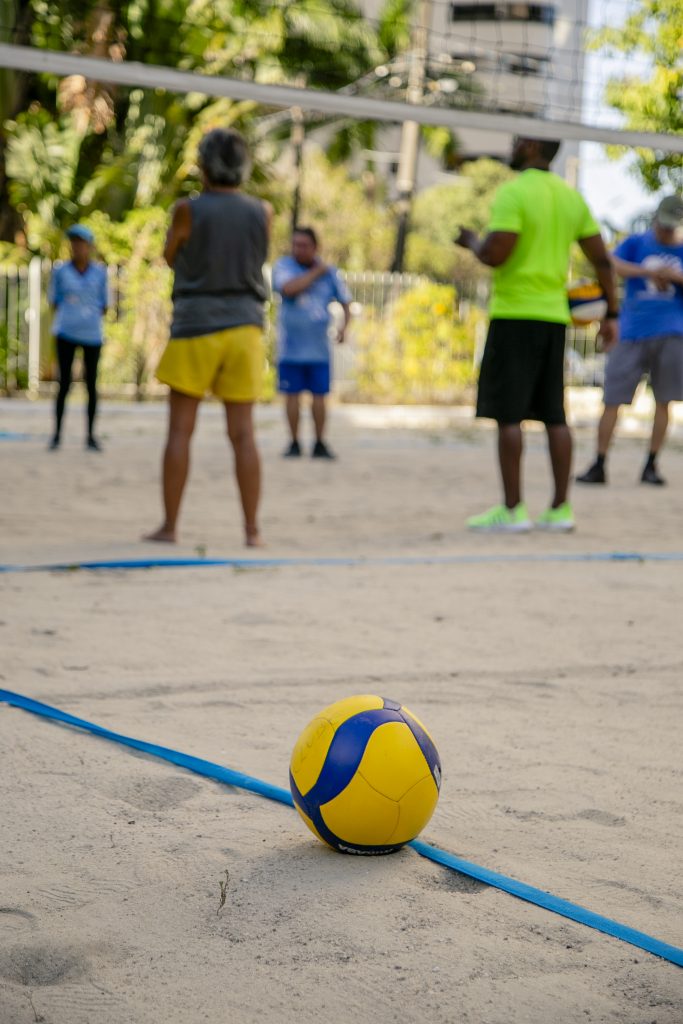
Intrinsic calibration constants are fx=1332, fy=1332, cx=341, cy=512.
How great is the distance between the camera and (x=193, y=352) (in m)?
5.76

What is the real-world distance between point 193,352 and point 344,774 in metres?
3.51

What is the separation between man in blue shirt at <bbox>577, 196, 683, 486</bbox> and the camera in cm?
862

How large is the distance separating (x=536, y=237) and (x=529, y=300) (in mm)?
309

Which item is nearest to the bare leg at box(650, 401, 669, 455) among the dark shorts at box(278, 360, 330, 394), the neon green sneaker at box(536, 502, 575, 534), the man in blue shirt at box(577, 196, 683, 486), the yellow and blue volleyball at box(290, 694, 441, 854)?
the man in blue shirt at box(577, 196, 683, 486)

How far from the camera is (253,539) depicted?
20.2 feet

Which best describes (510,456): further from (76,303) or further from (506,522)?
(76,303)

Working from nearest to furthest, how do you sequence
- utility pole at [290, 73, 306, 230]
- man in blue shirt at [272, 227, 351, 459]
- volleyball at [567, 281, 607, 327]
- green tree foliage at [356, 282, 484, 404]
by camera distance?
volleyball at [567, 281, 607, 327]
man in blue shirt at [272, 227, 351, 459]
green tree foliage at [356, 282, 484, 404]
utility pole at [290, 73, 306, 230]

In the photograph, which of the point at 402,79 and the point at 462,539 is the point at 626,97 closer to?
the point at 462,539

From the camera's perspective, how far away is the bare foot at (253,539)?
615 centimetres

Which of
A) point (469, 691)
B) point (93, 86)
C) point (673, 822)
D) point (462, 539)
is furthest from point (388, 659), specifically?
point (93, 86)

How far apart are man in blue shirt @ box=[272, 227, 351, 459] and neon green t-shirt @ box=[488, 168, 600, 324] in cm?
372

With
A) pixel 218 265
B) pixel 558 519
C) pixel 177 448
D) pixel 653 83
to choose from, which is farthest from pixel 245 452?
pixel 653 83

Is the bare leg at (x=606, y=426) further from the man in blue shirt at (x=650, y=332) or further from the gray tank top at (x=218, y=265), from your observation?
the gray tank top at (x=218, y=265)

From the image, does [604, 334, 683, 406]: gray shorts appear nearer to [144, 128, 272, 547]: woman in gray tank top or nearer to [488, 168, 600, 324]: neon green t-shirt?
[488, 168, 600, 324]: neon green t-shirt
